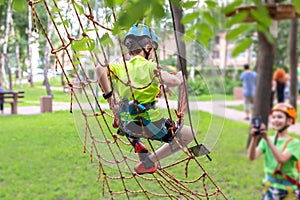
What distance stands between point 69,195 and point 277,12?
9.20ft

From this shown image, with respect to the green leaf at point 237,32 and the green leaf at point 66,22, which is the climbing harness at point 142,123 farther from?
the green leaf at point 237,32

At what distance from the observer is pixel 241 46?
121 centimetres

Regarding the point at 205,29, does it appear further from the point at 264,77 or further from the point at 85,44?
the point at 264,77

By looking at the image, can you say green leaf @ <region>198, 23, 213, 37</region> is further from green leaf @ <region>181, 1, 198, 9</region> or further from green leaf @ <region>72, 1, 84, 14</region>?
green leaf @ <region>72, 1, 84, 14</region>

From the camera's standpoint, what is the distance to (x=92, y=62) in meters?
1.61

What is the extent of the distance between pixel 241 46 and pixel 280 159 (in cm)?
230

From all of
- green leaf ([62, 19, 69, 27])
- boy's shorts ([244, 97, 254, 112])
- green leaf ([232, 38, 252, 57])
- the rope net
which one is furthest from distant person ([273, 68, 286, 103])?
green leaf ([232, 38, 252, 57])

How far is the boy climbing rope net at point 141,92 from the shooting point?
1.52m

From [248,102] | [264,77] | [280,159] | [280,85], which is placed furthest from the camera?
[280,85]

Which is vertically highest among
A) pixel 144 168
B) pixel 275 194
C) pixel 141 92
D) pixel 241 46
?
pixel 241 46

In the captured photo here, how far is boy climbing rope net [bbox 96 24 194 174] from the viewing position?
152cm

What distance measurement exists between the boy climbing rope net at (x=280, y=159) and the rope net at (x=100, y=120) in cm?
169

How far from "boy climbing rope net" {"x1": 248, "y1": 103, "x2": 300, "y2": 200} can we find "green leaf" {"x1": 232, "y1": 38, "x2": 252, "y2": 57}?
2197mm

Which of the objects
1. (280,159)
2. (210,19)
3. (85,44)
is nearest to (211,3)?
(210,19)
